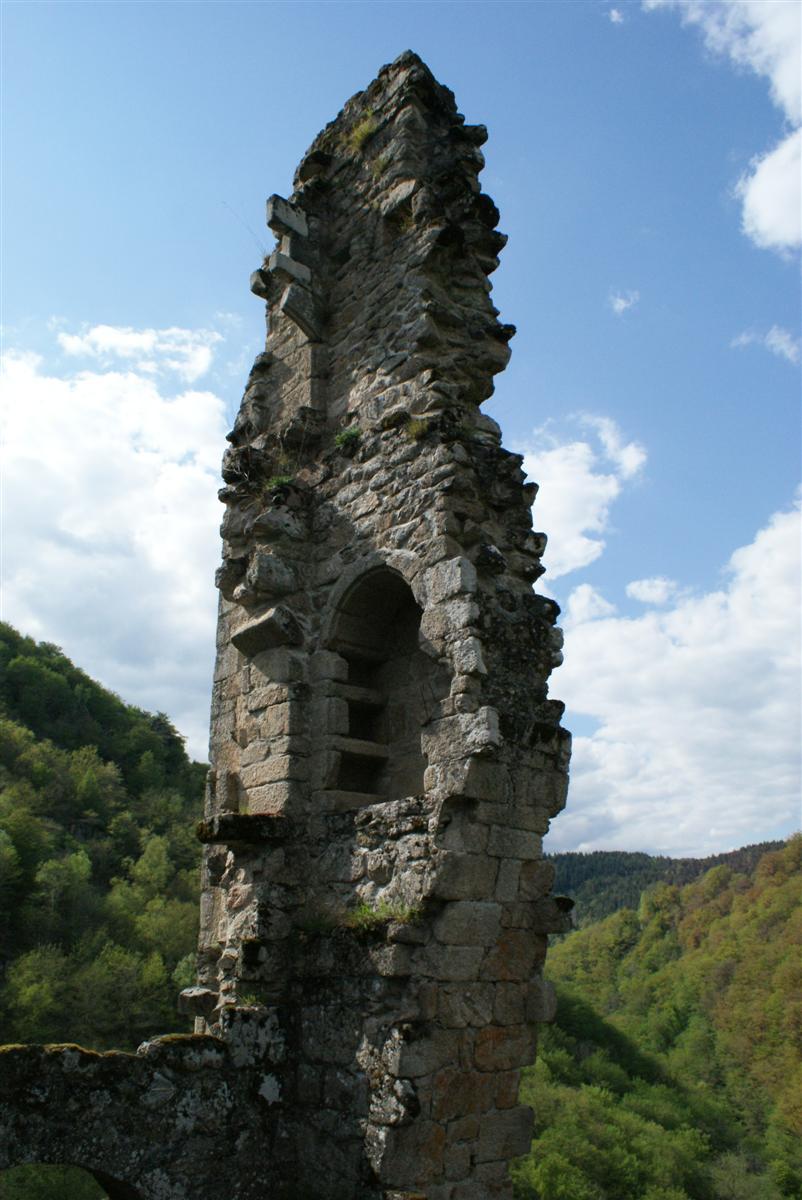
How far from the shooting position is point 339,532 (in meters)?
6.26

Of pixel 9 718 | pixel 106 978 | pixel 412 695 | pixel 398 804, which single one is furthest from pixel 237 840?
pixel 9 718

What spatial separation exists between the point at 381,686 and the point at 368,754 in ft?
1.94

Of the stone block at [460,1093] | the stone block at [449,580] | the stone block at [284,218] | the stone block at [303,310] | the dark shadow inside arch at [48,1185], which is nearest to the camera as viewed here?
the stone block at [460,1093]

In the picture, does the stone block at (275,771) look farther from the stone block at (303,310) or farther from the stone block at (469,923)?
the stone block at (303,310)

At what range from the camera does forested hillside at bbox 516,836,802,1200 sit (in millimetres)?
31641

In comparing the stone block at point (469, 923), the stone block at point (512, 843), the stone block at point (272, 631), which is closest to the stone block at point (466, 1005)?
the stone block at point (469, 923)

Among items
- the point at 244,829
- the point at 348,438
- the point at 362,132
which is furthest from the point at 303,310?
the point at 244,829

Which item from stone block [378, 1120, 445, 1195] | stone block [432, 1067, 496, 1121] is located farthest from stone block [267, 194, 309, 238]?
stone block [378, 1120, 445, 1195]

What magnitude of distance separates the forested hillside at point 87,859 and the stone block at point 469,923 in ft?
98.5

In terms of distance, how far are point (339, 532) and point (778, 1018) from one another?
47764mm

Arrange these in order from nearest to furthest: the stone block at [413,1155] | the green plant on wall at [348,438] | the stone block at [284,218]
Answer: the stone block at [413,1155] → the green plant on wall at [348,438] → the stone block at [284,218]

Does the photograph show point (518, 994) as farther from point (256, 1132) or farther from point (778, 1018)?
point (778, 1018)

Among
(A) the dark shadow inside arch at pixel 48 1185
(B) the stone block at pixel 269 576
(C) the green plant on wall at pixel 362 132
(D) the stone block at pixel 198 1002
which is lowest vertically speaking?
(A) the dark shadow inside arch at pixel 48 1185

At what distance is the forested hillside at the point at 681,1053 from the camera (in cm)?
3164
